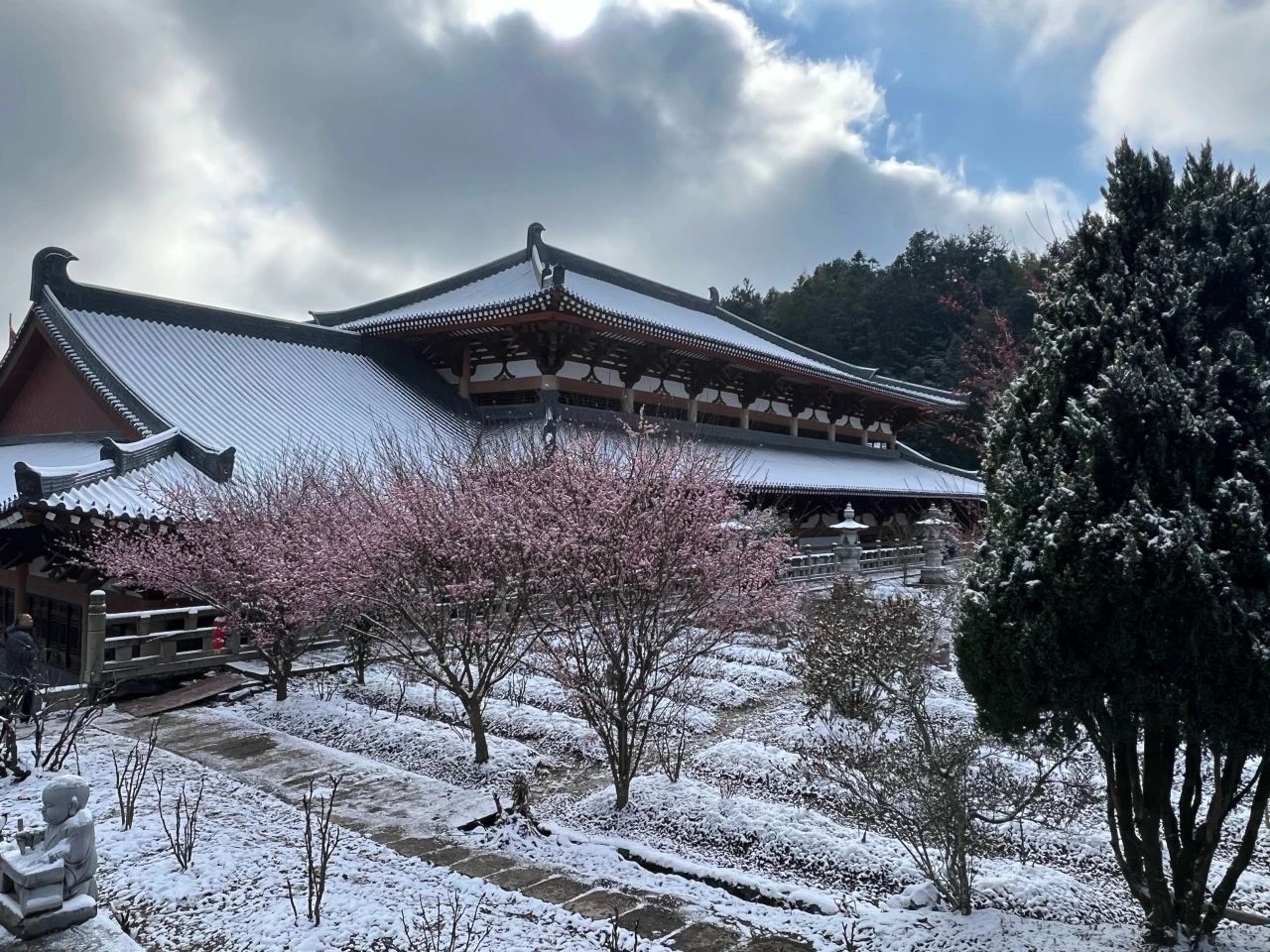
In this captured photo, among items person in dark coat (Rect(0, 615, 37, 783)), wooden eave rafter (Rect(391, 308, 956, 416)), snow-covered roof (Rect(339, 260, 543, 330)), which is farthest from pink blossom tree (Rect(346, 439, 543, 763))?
snow-covered roof (Rect(339, 260, 543, 330))

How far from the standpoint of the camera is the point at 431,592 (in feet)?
27.4

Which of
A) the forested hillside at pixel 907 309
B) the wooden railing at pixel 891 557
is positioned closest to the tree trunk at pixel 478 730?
the wooden railing at pixel 891 557

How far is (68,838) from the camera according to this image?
15.5 ft

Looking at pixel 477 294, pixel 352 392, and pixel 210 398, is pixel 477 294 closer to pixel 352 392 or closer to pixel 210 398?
pixel 352 392

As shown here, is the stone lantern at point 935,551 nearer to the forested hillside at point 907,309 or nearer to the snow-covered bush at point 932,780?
the snow-covered bush at point 932,780

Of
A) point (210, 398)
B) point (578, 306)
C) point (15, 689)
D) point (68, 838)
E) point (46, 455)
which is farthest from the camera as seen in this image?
point (578, 306)

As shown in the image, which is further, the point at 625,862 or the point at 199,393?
the point at 199,393

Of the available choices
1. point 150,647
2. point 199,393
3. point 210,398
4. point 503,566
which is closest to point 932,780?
point 503,566

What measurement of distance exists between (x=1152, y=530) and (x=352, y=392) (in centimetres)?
1682

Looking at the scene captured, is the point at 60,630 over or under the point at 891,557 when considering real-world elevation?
under

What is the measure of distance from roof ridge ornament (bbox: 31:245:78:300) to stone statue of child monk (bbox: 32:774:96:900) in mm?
14317

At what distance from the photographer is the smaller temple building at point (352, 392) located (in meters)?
12.4

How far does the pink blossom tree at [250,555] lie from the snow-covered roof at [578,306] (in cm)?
753

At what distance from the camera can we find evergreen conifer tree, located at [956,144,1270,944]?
3.78 m
